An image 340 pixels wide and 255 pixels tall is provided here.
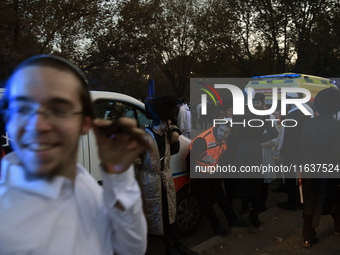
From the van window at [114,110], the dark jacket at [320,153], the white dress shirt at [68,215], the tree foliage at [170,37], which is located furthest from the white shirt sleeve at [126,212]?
the tree foliage at [170,37]

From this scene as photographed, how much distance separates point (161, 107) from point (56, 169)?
2388mm

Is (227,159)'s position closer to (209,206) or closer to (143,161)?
(209,206)

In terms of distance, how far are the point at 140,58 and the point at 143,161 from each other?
8.10 meters

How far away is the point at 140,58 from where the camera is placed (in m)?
10.7

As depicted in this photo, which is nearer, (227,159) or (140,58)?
(227,159)

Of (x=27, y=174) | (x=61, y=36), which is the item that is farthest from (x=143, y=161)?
(x=61, y=36)

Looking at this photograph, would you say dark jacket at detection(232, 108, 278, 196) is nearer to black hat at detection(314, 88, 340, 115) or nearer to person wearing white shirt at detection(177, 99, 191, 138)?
black hat at detection(314, 88, 340, 115)

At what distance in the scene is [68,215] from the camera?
2.84 ft

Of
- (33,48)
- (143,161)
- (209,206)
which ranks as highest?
(33,48)

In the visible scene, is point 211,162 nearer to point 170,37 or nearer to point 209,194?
point 209,194

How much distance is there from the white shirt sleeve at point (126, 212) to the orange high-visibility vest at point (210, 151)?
2934 millimetres

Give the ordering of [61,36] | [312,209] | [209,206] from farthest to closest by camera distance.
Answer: [61,36] → [209,206] → [312,209]

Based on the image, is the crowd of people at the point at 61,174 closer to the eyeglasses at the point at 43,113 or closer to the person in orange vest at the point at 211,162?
the eyeglasses at the point at 43,113

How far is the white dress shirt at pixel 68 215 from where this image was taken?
786 mm
